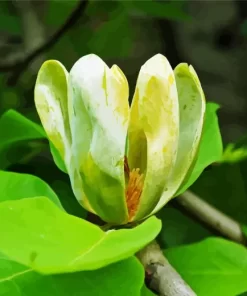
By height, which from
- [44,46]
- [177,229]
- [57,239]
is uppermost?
[57,239]

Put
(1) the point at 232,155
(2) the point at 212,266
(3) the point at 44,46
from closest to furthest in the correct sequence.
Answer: (2) the point at 212,266, (1) the point at 232,155, (3) the point at 44,46

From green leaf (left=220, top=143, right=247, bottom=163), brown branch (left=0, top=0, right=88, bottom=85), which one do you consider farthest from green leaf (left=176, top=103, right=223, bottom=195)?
brown branch (left=0, top=0, right=88, bottom=85)

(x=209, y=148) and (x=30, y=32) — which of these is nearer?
(x=209, y=148)

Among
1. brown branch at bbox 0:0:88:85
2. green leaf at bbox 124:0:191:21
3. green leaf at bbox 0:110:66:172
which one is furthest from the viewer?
green leaf at bbox 124:0:191:21

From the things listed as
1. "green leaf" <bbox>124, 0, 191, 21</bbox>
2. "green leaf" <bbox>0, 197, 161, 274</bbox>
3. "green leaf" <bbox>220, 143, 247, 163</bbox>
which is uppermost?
"green leaf" <bbox>0, 197, 161, 274</bbox>

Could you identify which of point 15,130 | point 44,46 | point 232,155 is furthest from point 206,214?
point 44,46

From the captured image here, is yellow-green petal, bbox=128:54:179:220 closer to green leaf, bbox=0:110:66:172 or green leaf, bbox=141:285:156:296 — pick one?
green leaf, bbox=141:285:156:296

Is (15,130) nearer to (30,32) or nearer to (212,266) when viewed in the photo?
(212,266)
